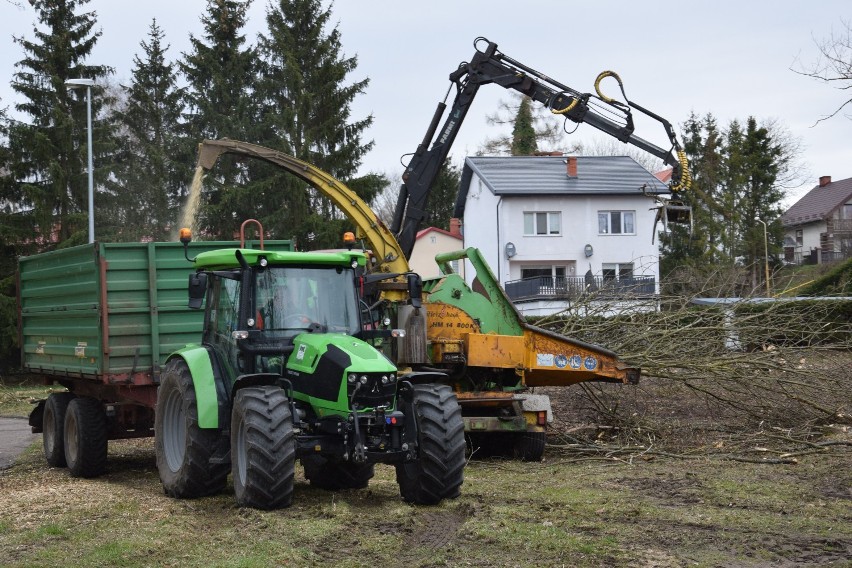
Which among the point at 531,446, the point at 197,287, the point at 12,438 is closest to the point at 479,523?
the point at 197,287

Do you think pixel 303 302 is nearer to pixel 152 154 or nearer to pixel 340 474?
pixel 340 474

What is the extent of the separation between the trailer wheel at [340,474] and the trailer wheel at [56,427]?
4297 millimetres

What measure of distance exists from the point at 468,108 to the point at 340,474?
783cm

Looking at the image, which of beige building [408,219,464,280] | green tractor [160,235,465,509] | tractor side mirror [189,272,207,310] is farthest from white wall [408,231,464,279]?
tractor side mirror [189,272,207,310]

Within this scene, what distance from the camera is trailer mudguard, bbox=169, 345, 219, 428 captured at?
972cm

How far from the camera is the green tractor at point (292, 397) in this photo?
895 centimetres

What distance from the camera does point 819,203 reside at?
7662 centimetres

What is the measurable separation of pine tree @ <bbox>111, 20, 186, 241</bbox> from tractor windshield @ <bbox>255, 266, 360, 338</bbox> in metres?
25.7

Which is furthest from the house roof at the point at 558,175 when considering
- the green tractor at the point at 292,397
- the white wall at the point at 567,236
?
the green tractor at the point at 292,397

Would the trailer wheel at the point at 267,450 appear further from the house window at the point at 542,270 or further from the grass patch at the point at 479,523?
the house window at the point at 542,270

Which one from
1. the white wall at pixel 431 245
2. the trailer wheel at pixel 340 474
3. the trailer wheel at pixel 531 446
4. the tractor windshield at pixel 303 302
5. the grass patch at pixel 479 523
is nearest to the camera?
the grass patch at pixel 479 523

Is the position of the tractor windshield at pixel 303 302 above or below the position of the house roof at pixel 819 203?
below

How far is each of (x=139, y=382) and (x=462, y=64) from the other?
7.49 metres

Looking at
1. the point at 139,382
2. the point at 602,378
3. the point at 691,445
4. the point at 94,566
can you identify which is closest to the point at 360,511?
the point at 94,566
